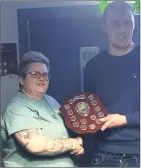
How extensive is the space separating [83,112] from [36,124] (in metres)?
0.22

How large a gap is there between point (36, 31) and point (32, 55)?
11cm

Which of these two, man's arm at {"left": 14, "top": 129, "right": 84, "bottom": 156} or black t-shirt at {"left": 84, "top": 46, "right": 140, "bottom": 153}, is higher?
black t-shirt at {"left": 84, "top": 46, "right": 140, "bottom": 153}

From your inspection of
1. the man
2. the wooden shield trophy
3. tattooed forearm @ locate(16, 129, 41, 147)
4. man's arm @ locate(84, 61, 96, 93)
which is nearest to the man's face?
the man

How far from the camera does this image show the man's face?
1.18 metres

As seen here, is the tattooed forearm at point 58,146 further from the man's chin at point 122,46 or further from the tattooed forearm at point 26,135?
the man's chin at point 122,46

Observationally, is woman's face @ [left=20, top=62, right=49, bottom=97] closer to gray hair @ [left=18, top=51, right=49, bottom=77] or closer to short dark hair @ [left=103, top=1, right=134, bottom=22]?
gray hair @ [left=18, top=51, right=49, bottom=77]

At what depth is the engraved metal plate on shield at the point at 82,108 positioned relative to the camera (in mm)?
1217

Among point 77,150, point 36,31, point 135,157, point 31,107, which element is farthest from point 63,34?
point 135,157

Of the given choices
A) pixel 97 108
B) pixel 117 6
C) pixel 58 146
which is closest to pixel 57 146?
pixel 58 146

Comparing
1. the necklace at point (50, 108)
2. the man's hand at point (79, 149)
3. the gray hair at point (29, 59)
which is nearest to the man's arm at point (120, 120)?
the man's hand at point (79, 149)

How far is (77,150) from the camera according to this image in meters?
1.21

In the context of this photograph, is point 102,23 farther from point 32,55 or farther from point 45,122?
point 45,122

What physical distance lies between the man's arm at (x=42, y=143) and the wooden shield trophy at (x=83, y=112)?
0.07m

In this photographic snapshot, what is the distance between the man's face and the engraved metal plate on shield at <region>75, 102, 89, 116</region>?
0.30m
